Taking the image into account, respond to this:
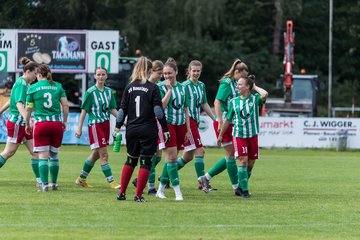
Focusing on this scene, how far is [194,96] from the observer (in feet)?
52.4

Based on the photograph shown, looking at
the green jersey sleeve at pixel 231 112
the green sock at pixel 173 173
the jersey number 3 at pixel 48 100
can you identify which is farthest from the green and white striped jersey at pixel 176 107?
the jersey number 3 at pixel 48 100

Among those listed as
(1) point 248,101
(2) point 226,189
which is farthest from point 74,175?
(1) point 248,101

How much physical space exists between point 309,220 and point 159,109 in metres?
2.73

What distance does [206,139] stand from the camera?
1314 inches

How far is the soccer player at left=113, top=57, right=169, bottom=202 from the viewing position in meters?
13.8

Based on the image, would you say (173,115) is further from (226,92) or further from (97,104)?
(97,104)

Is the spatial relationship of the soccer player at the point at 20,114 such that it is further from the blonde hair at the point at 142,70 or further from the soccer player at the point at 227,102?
the soccer player at the point at 227,102

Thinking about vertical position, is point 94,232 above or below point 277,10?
below

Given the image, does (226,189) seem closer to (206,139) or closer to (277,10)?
(206,139)

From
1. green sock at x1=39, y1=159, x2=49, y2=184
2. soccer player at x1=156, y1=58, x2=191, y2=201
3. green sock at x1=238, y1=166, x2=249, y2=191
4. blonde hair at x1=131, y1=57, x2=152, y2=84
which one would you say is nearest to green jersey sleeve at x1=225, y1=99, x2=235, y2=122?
soccer player at x1=156, y1=58, x2=191, y2=201

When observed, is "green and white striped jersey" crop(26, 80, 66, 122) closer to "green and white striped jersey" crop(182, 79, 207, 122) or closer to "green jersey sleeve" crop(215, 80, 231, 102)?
"green and white striped jersey" crop(182, 79, 207, 122)

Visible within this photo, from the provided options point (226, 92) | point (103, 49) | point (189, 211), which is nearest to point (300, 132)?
point (103, 49)

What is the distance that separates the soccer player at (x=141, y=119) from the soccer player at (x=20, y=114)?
2.48 metres

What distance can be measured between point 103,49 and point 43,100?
20197mm
